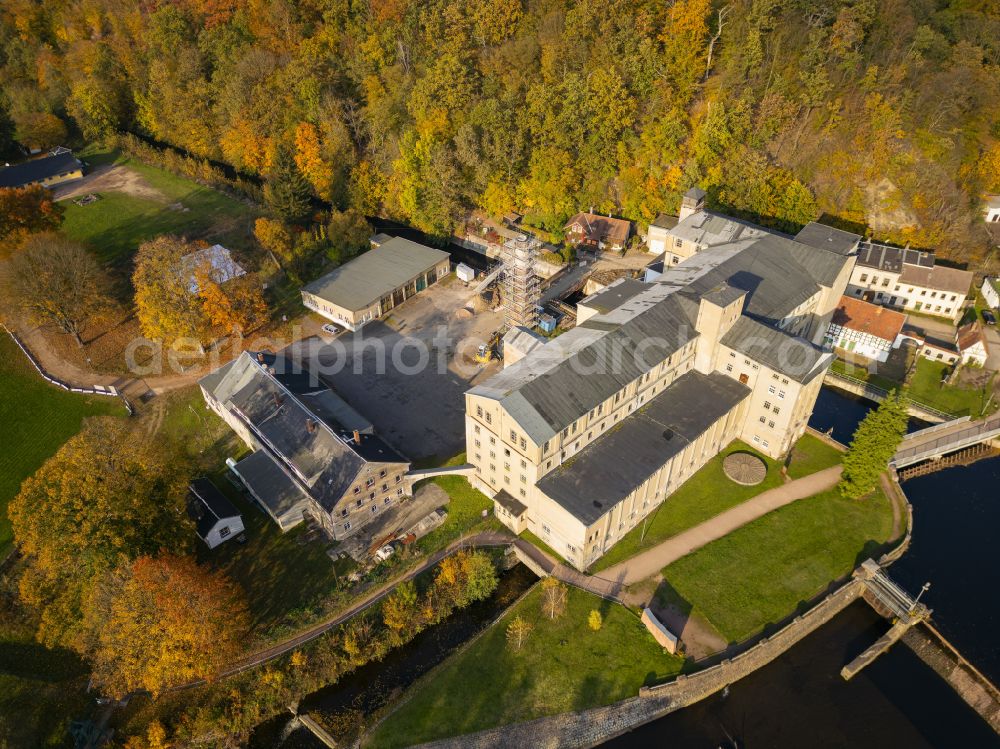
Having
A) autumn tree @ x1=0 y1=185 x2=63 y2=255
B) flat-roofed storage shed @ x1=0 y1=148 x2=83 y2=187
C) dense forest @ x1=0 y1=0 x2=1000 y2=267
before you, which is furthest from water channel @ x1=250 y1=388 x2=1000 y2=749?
flat-roofed storage shed @ x1=0 y1=148 x2=83 y2=187

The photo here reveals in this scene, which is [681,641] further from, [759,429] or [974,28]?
[974,28]

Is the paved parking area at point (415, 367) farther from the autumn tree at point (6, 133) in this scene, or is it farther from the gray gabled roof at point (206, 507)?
the autumn tree at point (6, 133)

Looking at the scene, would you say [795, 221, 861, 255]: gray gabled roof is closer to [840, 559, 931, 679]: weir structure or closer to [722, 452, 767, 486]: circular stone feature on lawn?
[722, 452, 767, 486]: circular stone feature on lawn

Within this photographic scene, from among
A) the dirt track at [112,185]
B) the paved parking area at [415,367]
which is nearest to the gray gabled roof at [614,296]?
the paved parking area at [415,367]

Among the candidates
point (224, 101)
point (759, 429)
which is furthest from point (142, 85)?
point (759, 429)

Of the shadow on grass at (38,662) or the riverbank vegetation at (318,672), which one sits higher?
the riverbank vegetation at (318,672)

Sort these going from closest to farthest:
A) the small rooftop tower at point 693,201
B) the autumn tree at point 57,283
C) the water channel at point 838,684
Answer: the water channel at point 838,684 → the autumn tree at point 57,283 → the small rooftop tower at point 693,201
